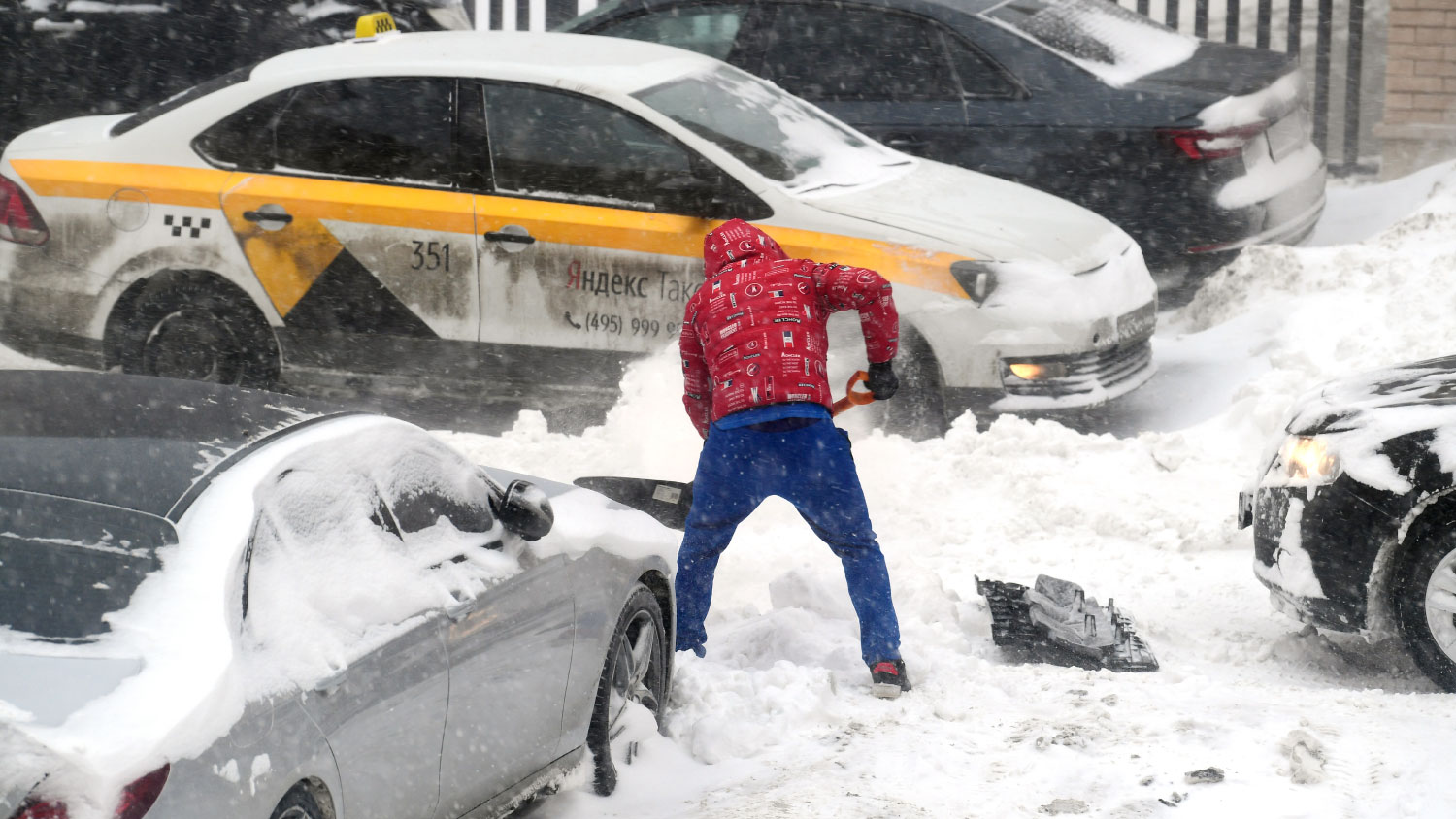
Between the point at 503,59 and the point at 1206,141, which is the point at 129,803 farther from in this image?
the point at 1206,141

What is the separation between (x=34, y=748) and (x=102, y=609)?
1.32 ft

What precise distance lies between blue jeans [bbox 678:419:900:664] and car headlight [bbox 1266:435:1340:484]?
1.29 metres

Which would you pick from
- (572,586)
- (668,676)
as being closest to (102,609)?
(572,586)

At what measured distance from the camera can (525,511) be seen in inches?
148

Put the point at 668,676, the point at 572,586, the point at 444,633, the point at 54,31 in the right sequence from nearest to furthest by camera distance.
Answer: the point at 444,633 < the point at 572,586 < the point at 668,676 < the point at 54,31

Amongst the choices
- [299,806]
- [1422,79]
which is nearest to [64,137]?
[299,806]

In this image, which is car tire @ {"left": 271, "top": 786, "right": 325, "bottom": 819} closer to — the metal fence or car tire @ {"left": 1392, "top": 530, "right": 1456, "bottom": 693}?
car tire @ {"left": 1392, "top": 530, "right": 1456, "bottom": 693}

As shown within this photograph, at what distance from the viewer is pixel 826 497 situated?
4.78 metres

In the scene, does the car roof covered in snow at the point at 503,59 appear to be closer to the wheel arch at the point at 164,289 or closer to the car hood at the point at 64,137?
the car hood at the point at 64,137

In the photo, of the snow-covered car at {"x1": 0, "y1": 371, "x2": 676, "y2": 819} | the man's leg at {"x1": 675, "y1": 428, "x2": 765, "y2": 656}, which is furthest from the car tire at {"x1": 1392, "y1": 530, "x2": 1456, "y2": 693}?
the snow-covered car at {"x1": 0, "y1": 371, "x2": 676, "y2": 819}

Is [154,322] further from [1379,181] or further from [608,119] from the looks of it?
[1379,181]

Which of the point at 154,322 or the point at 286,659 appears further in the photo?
the point at 154,322

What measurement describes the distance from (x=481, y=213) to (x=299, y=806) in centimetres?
417

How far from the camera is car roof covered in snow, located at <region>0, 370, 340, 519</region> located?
2.91 metres
